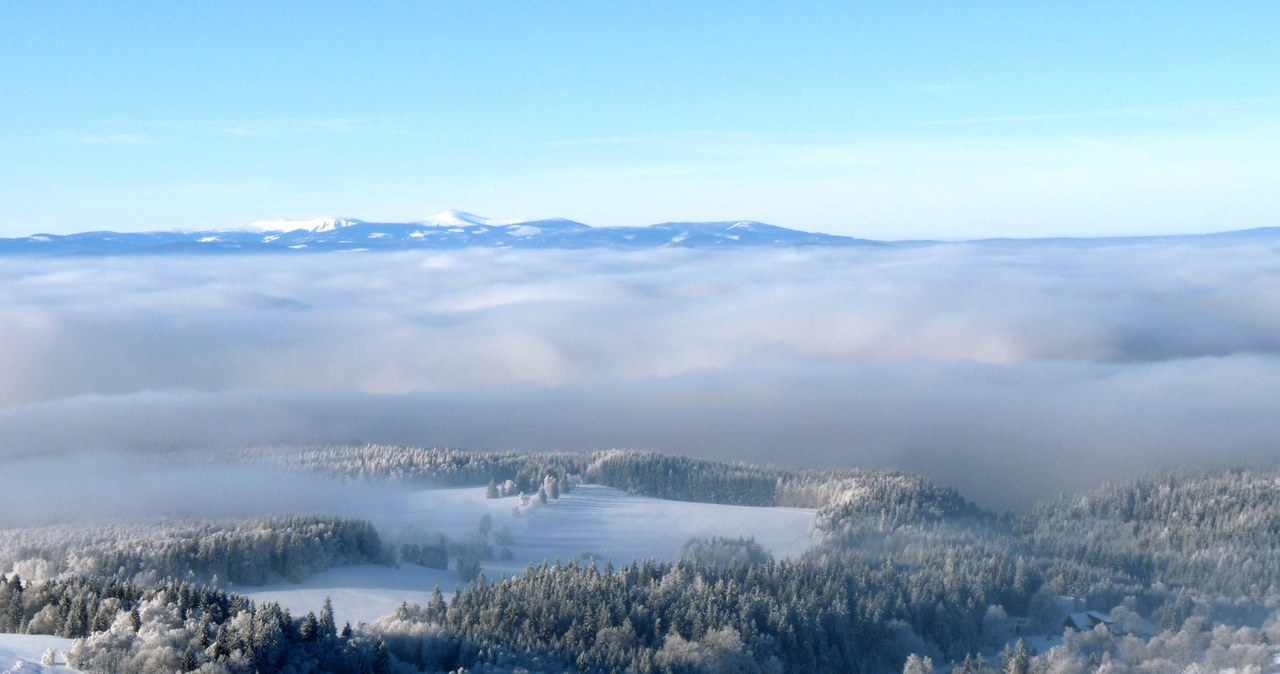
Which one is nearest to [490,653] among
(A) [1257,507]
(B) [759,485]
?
(B) [759,485]

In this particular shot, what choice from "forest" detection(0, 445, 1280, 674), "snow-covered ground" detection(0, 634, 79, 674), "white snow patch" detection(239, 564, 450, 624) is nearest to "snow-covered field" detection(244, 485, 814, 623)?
"white snow patch" detection(239, 564, 450, 624)

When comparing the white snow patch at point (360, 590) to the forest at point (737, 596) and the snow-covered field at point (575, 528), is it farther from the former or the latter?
the forest at point (737, 596)

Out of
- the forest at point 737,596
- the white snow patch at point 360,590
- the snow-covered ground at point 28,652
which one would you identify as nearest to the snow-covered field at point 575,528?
the white snow patch at point 360,590

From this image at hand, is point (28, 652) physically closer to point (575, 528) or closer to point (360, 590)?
point (360, 590)

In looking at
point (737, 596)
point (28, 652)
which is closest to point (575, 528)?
point (737, 596)

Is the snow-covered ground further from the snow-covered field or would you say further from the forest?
the snow-covered field

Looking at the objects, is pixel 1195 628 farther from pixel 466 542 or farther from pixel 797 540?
pixel 466 542
